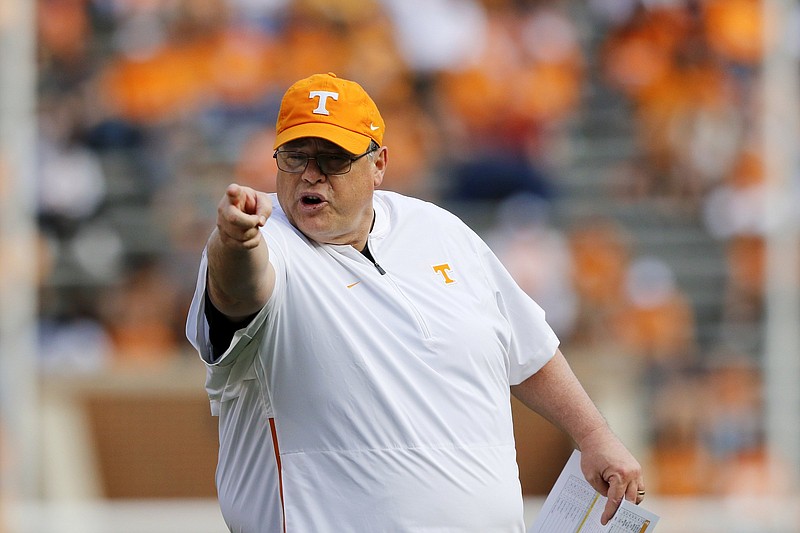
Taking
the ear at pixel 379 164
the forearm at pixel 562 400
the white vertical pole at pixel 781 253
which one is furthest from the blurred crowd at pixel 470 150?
the ear at pixel 379 164

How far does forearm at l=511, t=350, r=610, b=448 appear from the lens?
149 inches

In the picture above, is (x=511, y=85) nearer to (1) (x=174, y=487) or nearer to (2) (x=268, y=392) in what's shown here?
(1) (x=174, y=487)

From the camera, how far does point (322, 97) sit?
3.50 m

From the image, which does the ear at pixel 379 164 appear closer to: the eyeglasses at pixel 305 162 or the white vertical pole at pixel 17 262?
the eyeglasses at pixel 305 162

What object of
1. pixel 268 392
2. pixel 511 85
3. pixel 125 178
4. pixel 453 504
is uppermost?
pixel 511 85

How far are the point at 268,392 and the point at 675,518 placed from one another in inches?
253

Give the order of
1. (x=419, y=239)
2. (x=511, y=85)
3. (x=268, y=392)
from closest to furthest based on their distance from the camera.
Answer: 1. (x=268, y=392)
2. (x=419, y=239)
3. (x=511, y=85)

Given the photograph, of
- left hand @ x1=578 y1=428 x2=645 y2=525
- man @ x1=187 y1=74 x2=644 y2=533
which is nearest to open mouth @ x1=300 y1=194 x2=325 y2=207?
man @ x1=187 y1=74 x2=644 y2=533

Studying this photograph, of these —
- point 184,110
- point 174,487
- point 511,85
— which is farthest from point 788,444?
point 184,110

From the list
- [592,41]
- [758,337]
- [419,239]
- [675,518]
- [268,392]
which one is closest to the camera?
[268,392]

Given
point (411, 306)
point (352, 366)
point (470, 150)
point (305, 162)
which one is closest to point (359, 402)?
point (352, 366)

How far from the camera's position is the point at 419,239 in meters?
3.76

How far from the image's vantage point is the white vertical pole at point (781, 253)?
384 inches

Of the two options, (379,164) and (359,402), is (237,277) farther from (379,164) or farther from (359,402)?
(379,164)
